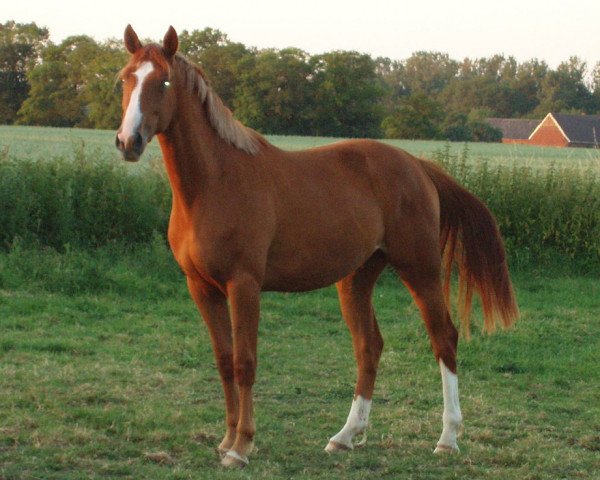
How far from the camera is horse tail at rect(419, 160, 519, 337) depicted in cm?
562

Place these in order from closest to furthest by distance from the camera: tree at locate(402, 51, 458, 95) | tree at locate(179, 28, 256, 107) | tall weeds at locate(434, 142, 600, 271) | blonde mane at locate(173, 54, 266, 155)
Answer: blonde mane at locate(173, 54, 266, 155) → tall weeds at locate(434, 142, 600, 271) → tree at locate(179, 28, 256, 107) → tree at locate(402, 51, 458, 95)

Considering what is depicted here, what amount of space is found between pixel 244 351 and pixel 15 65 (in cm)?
4672

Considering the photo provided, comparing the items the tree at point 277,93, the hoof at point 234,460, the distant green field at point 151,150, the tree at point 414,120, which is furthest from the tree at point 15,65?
the hoof at point 234,460

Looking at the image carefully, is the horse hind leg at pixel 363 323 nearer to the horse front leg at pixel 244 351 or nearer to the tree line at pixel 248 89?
the horse front leg at pixel 244 351

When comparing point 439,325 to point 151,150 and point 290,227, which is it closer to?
point 290,227

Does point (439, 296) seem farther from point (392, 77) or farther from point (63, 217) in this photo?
point (392, 77)

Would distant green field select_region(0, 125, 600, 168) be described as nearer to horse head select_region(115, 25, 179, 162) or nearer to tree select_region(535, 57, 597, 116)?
horse head select_region(115, 25, 179, 162)

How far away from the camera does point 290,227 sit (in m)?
4.73

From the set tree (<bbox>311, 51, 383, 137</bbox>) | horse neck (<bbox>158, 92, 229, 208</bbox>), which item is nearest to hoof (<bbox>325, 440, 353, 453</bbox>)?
horse neck (<bbox>158, 92, 229, 208</bbox>)

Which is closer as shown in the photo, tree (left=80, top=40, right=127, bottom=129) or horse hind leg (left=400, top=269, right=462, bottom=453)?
horse hind leg (left=400, top=269, right=462, bottom=453)

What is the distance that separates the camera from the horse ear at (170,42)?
14.4 feet

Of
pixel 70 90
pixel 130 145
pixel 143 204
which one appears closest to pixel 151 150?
pixel 143 204

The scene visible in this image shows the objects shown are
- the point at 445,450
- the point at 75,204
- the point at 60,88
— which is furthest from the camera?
the point at 60,88

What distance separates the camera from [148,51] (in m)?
4.36
